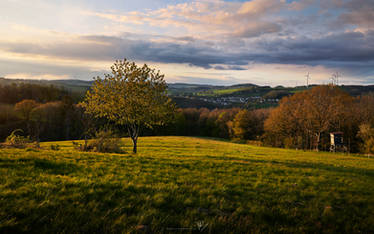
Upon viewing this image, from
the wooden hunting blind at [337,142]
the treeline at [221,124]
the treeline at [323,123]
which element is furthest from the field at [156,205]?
the treeline at [221,124]

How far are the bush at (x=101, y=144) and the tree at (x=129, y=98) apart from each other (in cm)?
175

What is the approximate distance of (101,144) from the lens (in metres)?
19.4

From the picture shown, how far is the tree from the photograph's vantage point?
68.1 ft

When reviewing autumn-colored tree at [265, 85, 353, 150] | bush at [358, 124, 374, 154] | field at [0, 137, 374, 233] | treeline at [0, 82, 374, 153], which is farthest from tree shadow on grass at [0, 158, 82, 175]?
bush at [358, 124, 374, 154]

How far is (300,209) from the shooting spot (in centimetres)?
A: 690

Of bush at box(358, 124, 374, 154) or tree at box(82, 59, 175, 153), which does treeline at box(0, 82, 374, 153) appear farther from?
tree at box(82, 59, 175, 153)

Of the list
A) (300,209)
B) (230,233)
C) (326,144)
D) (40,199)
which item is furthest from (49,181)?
(326,144)

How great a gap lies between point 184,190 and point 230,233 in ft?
9.68

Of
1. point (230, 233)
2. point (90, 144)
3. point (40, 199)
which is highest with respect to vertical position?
point (40, 199)

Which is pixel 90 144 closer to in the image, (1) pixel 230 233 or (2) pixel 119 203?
(2) pixel 119 203

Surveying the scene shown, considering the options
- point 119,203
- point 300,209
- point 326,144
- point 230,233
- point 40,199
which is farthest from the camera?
point 326,144

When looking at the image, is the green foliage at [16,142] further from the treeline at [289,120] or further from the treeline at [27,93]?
the treeline at [27,93]

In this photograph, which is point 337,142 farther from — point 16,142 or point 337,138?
point 16,142

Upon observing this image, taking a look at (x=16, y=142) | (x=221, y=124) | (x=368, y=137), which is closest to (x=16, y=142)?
(x=16, y=142)
